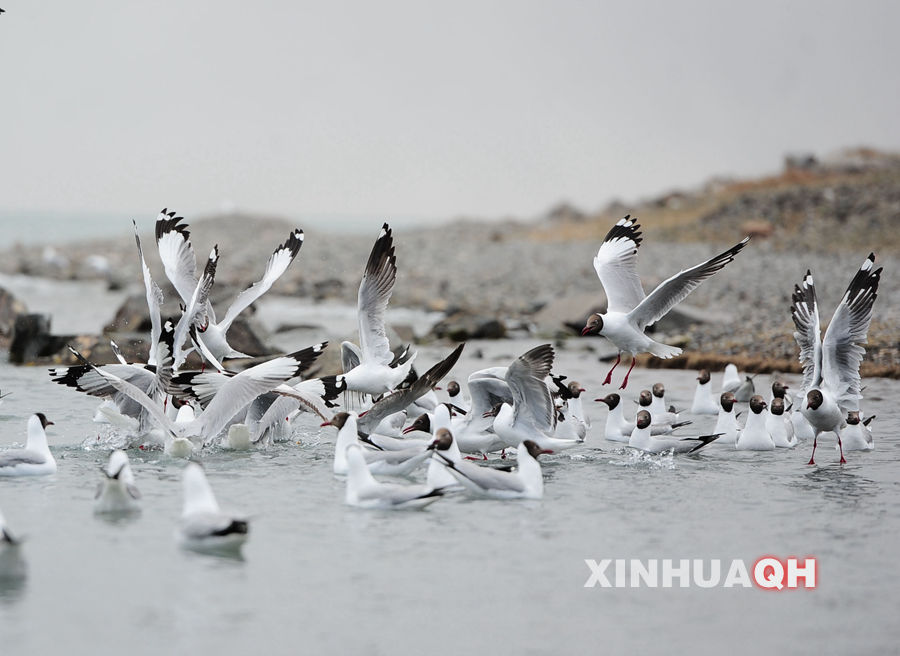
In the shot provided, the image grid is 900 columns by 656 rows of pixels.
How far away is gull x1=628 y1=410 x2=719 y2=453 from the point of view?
9789 millimetres

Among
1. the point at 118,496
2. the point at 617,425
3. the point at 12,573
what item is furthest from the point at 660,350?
the point at 12,573

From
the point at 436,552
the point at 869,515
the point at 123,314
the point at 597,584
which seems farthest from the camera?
the point at 123,314

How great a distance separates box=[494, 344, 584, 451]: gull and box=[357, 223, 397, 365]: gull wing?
1510 millimetres

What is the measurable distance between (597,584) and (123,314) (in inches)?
538

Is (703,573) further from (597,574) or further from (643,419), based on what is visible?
(643,419)

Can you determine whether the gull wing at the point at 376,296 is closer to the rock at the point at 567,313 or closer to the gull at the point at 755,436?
the gull at the point at 755,436

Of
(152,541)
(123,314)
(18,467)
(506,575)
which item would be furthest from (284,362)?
(123,314)

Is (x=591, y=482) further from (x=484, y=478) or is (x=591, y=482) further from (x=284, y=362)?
(x=284, y=362)

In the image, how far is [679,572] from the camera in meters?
6.60

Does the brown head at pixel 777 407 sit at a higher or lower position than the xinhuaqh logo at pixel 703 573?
higher

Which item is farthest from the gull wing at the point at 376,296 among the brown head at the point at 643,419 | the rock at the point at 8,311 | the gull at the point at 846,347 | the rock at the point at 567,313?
the rock at the point at 8,311

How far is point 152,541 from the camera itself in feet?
23.0

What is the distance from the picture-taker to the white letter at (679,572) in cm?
645

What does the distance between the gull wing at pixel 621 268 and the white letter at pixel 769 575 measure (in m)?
4.67
